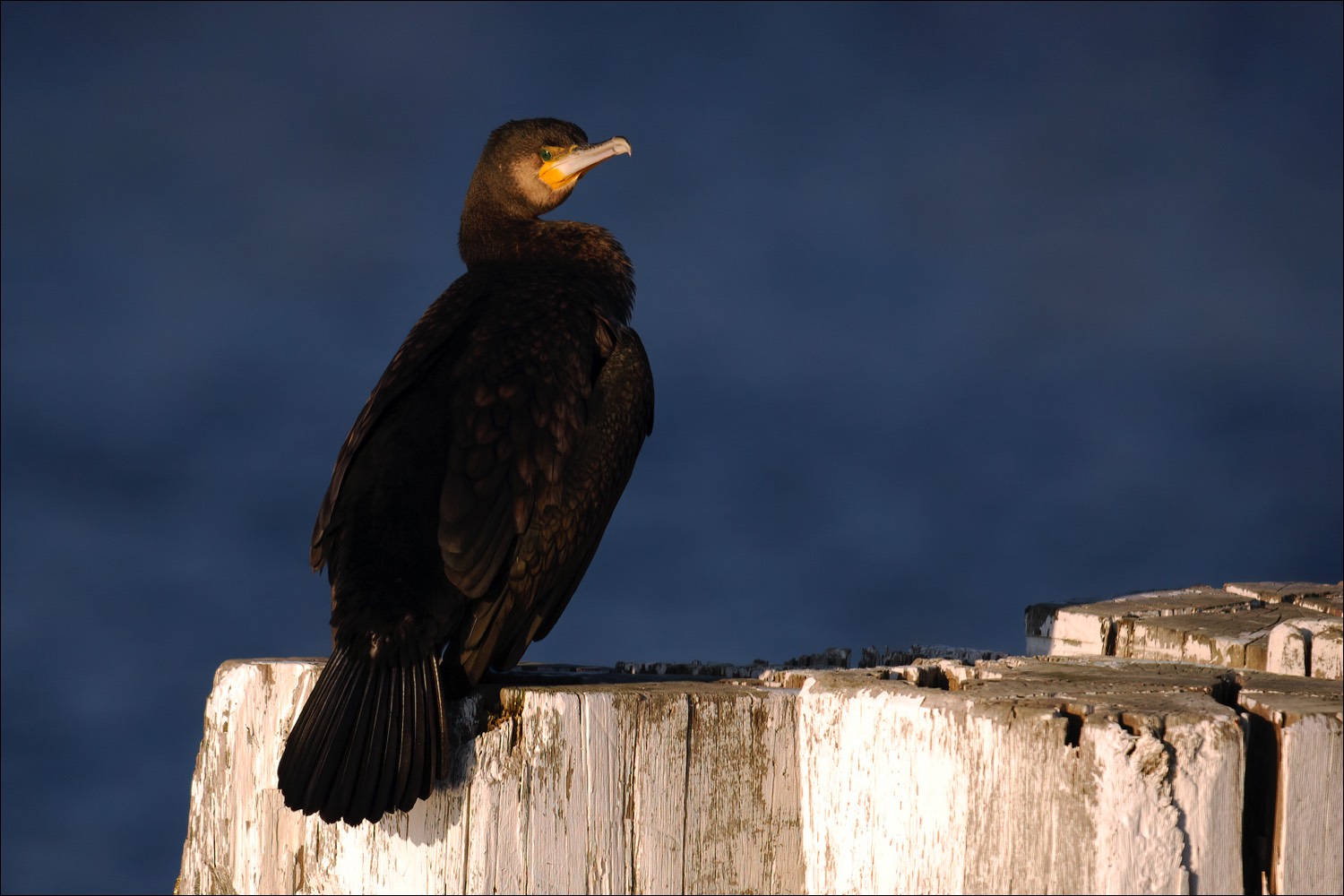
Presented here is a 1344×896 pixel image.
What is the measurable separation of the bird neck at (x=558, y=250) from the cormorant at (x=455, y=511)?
0.78 feet

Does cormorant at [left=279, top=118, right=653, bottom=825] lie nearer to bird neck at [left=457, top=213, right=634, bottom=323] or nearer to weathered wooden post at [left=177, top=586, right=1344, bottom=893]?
weathered wooden post at [left=177, top=586, right=1344, bottom=893]

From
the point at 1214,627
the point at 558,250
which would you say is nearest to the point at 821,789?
the point at 1214,627

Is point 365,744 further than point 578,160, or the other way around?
point 578,160

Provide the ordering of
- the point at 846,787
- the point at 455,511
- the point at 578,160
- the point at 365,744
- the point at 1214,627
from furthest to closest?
A: the point at 578,160 < the point at 1214,627 < the point at 455,511 < the point at 365,744 < the point at 846,787

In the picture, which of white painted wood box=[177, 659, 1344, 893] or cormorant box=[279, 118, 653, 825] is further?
cormorant box=[279, 118, 653, 825]

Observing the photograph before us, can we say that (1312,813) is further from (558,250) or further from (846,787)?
(558,250)

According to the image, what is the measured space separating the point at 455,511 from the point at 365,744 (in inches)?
25.2

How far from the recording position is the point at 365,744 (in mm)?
2773

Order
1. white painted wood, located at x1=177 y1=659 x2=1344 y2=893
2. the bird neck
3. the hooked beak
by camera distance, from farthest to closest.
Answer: the hooked beak, the bird neck, white painted wood, located at x1=177 y1=659 x2=1344 y2=893

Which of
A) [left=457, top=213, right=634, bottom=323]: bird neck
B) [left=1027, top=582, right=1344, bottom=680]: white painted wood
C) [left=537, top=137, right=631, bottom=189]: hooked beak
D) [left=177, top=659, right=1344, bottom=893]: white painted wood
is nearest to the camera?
[left=177, top=659, right=1344, bottom=893]: white painted wood

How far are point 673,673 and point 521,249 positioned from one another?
1672mm

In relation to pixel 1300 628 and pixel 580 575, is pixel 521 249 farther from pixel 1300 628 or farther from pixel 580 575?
pixel 1300 628


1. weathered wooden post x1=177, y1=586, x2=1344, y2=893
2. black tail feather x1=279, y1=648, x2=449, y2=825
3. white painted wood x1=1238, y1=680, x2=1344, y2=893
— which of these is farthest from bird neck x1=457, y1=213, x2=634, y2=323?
white painted wood x1=1238, y1=680, x2=1344, y2=893

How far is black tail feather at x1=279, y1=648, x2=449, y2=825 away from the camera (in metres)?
2.71
